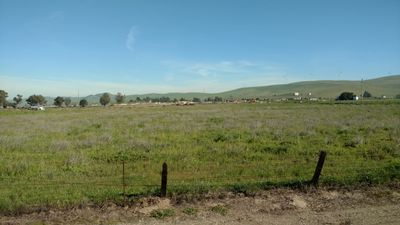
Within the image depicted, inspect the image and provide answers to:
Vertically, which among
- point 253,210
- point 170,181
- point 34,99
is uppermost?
point 34,99

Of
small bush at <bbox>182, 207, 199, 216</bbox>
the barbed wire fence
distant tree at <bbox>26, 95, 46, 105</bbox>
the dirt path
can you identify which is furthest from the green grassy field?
distant tree at <bbox>26, 95, 46, 105</bbox>

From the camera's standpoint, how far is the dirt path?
29.2ft

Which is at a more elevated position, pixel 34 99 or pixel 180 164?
pixel 34 99

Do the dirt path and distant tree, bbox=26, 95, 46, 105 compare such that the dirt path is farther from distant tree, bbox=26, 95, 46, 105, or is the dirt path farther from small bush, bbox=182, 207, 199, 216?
distant tree, bbox=26, 95, 46, 105

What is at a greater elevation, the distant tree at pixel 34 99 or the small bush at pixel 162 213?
the distant tree at pixel 34 99

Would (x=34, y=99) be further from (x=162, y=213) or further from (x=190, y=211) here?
(x=190, y=211)

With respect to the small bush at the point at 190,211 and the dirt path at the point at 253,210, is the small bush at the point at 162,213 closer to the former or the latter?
the dirt path at the point at 253,210

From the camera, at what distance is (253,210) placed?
9.67 metres

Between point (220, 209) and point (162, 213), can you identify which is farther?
Answer: point (220, 209)

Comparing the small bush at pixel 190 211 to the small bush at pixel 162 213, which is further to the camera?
the small bush at pixel 190 211

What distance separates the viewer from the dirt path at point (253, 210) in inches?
350

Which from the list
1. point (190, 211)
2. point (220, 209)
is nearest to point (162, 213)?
point (190, 211)

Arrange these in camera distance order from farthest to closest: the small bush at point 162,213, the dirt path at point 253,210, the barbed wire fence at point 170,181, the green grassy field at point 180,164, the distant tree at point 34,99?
the distant tree at point 34,99 < the barbed wire fence at point 170,181 < the green grassy field at point 180,164 < the small bush at point 162,213 < the dirt path at point 253,210

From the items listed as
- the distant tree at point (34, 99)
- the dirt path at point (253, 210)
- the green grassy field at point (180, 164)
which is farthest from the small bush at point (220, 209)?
the distant tree at point (34, 99)
